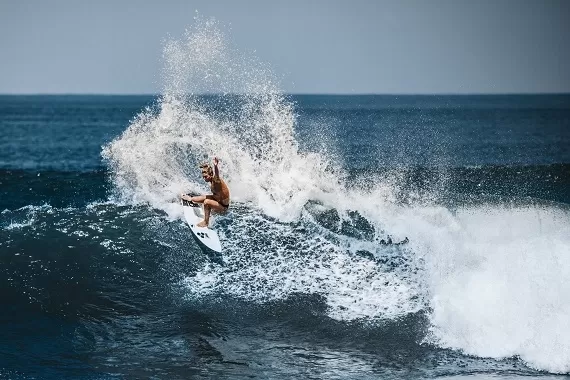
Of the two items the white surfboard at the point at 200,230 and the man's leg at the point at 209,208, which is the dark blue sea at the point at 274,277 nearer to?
the white surfboard at the point at 200,230

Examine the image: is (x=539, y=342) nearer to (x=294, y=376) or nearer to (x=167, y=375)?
(x=294, y=376)

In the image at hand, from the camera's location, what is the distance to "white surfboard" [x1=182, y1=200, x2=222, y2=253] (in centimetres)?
1448

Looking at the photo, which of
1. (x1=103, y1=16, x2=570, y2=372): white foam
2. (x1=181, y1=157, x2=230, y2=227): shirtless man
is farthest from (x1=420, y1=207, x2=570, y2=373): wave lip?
(x1=181, y1=157, x2=230, y2=227): shirtless man

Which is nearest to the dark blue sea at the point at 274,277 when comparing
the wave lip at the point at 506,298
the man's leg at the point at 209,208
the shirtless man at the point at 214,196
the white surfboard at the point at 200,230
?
the wave lip at the point at 506,298

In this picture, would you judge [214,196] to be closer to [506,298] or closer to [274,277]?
[274,277]

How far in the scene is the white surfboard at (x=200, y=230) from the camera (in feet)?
47.5

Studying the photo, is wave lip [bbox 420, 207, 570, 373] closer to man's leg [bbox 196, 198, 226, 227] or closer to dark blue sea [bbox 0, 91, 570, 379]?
dark blue sea [bbox 0, 91, 570, 379]

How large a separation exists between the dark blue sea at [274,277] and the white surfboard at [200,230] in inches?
16.0

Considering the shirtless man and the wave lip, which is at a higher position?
the shirtless man

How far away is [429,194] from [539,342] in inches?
439

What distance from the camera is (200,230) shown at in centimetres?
1474

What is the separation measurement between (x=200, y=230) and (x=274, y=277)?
1.98 metres

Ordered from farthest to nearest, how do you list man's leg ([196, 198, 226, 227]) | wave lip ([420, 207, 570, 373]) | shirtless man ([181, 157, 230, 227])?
man's leg ([196, 198, 226, 227]) < shirtless man ([181, 157, 230, 227]) < wave lip ([420, 207, 570, 373])

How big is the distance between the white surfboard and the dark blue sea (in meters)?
0.41
